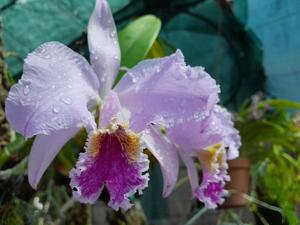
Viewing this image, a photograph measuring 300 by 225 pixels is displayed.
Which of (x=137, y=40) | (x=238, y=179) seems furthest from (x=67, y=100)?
(x=238, y=179)

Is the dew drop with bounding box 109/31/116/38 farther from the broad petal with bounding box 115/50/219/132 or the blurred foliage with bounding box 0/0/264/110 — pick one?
the blurred foliage with bounding box 0/0/264/110

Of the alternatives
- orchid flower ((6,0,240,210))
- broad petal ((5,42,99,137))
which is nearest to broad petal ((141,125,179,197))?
orchid flower ((6,0,240,210))

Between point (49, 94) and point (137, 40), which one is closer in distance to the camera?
point (49, 94)

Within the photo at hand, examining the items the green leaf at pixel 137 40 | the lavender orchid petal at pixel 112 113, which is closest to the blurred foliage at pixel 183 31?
the green leaf at pixel 137 40

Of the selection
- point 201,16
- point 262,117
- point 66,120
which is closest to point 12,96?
point 66,120

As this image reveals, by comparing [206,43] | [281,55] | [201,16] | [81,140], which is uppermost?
[81,140]

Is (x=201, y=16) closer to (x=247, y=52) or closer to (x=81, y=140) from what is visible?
(x=247, y=52)

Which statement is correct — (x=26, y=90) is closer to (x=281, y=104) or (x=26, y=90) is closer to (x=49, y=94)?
(x=49, y=94)
